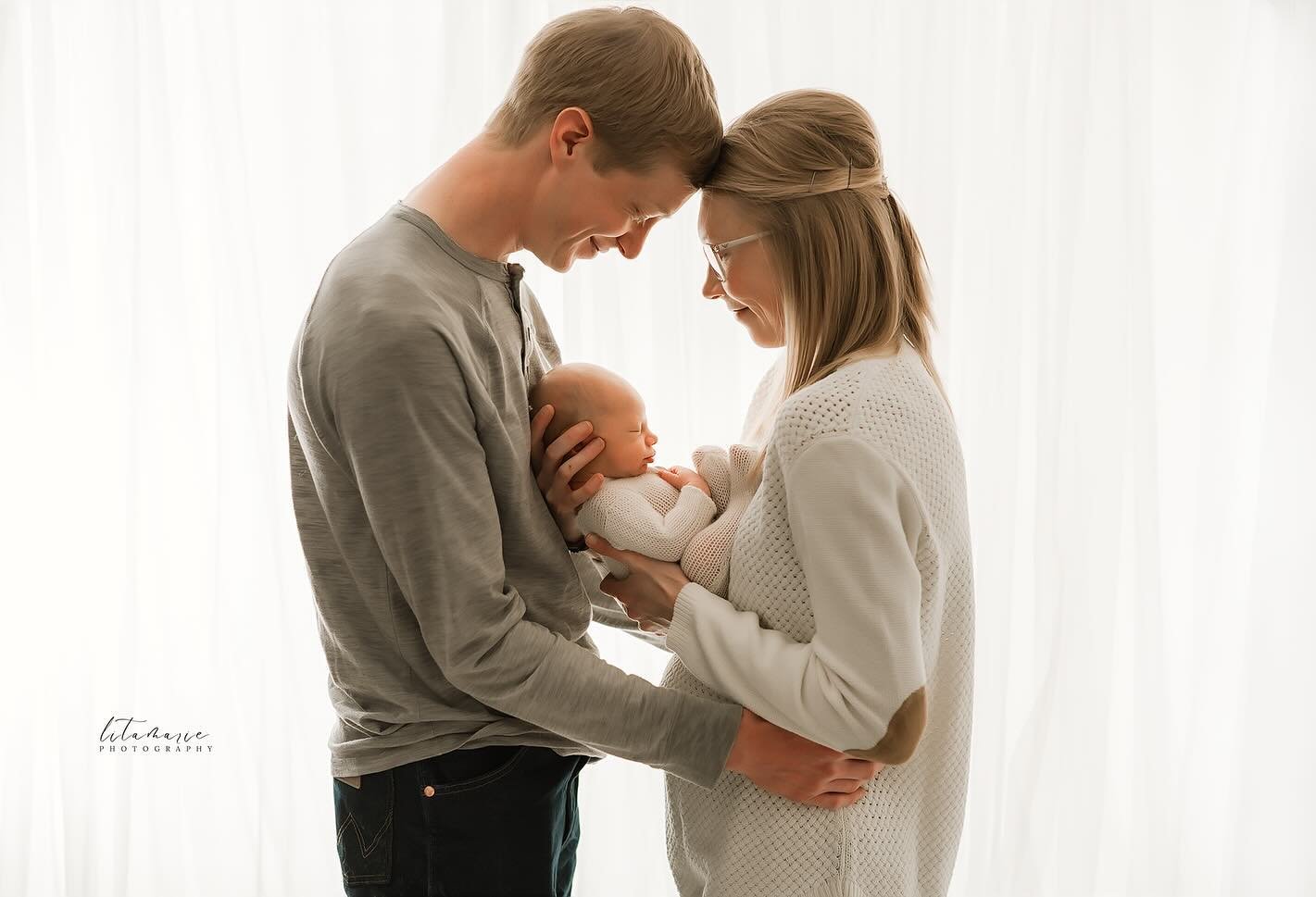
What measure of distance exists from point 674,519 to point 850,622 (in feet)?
1.06

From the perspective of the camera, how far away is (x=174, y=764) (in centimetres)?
239

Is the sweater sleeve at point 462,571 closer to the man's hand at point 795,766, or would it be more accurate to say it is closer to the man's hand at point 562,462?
the man's hand at point 795,766

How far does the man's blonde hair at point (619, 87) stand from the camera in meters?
1.32

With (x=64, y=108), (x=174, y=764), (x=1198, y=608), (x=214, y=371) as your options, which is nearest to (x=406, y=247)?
(x=214, y=371)

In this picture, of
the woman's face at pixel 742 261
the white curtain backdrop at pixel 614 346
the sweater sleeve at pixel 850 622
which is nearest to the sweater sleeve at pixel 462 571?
the sweater sleeve at pixel 850 622

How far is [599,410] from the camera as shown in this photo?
144 cm

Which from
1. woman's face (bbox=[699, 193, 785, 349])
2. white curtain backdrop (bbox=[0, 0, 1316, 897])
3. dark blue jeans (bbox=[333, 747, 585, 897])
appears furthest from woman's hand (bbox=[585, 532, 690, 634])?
white curtain backdrop (bbox=[0, 0, 1316, 897])

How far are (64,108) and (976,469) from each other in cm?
226

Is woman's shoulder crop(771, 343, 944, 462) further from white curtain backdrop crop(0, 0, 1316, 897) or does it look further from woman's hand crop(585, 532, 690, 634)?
white curtain backdrop crop(0, 0, 1316, 897)

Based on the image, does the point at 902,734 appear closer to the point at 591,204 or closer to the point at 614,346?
the point at 591,204

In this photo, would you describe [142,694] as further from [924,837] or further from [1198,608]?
[1198,608]

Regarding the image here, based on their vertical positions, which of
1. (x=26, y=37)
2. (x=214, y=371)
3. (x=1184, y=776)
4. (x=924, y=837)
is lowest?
(x=1184, y=776)

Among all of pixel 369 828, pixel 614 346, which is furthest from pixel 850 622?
pixel 614 346

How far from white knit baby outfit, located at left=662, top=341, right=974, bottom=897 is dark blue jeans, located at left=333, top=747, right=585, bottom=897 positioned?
23 centimetres
